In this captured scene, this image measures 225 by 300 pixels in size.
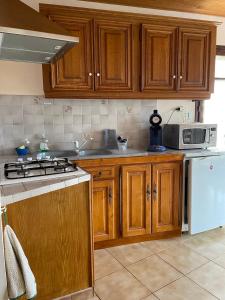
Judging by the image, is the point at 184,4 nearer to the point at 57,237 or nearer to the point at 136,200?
the point at 136,200

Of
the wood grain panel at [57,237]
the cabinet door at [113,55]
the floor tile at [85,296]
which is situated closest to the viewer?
the wood grain panel at [57,237]

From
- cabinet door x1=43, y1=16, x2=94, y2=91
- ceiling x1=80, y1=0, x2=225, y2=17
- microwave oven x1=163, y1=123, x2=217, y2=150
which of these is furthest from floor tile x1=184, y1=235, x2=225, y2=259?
ceiling x1=80, y1=0, x2=225, y2=17

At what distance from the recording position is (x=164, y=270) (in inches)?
78.9

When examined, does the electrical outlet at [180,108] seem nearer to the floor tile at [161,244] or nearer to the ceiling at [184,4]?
the ceiling at [184,4]

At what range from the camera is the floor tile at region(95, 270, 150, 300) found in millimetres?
1727

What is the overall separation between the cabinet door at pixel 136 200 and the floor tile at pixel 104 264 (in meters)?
0.27

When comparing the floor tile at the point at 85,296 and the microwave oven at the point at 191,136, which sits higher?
the microwave oven at the point at 191,136

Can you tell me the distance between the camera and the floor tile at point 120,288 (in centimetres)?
173

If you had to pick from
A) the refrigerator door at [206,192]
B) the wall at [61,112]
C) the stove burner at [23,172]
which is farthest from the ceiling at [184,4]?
the stove burner at [23,172]

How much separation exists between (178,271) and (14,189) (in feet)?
4.91

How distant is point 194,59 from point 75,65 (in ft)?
4.21

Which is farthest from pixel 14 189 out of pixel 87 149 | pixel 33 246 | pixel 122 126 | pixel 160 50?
pixel 160 50

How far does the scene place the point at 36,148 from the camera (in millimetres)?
2521

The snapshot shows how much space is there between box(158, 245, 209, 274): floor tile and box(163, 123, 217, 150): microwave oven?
1.00m
